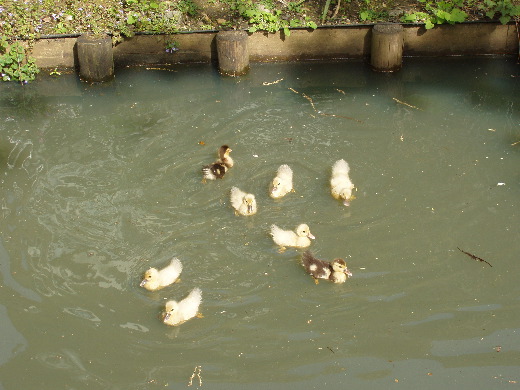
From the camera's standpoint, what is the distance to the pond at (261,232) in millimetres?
5711


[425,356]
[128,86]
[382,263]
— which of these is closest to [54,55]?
[128,86]

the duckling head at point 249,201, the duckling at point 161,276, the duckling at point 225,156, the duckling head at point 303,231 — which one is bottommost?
the duckling at point 161,276

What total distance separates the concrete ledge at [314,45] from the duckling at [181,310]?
5661mm

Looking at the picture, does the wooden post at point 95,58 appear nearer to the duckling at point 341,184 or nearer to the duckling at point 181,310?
the duckling at point 341,184

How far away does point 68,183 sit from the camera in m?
7.88

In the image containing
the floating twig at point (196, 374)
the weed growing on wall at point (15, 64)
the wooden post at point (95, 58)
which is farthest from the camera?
the weed growing on wall at point (15, 64)

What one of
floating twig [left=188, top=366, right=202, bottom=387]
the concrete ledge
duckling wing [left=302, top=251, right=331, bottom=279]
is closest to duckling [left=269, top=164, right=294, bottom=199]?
duckling wing [left=302, top=251, right=331, bottom=279]

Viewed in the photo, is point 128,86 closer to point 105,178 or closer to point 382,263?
point 105,178

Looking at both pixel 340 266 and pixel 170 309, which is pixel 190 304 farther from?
pixel 340 266

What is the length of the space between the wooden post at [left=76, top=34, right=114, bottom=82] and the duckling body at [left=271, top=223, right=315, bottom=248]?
483 cm

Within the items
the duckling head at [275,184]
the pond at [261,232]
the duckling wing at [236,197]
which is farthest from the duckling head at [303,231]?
the duckling wing at [236,197]

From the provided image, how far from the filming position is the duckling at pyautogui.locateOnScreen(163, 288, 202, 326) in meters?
5.93

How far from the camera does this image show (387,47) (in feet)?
33.7

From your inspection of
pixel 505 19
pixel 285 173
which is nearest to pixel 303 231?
pixel 285 173
